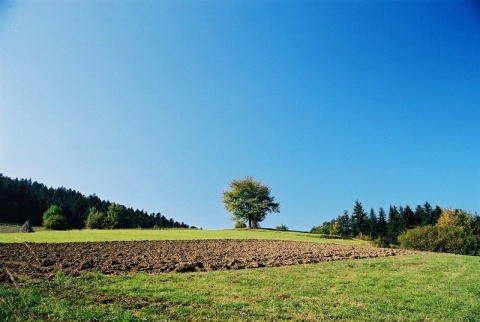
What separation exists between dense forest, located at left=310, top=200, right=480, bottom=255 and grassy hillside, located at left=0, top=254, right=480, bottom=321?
2561 cm

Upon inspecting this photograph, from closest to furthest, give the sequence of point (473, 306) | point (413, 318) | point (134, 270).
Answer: point (413, 318) < point (473, 306) < point (134, 270)

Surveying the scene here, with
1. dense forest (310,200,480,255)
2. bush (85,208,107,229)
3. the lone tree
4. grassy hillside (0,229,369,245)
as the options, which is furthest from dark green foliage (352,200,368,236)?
bush (85,208,107,229)

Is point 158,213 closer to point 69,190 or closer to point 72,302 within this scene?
point 69,190

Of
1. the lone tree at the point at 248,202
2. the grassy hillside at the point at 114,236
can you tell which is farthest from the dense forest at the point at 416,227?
the lone tree at the point at 248,202

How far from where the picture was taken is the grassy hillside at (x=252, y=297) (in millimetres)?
8305

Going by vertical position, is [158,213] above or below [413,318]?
above

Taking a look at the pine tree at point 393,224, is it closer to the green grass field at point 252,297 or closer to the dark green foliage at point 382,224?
the dark green foliage at point 382,224

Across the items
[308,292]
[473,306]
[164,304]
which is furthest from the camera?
[308,292]

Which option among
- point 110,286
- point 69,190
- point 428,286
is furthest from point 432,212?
point 69,190

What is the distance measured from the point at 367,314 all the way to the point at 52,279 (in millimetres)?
11113

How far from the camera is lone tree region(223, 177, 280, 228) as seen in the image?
83.9 metres

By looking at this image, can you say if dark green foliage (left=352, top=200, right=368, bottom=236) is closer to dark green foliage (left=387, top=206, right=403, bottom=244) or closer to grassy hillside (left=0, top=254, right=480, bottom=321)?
dark green foliage (left=387, top=206, right=403, bottom=244)

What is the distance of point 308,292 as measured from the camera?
450 inches

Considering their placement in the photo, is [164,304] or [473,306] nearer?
[164,304]
